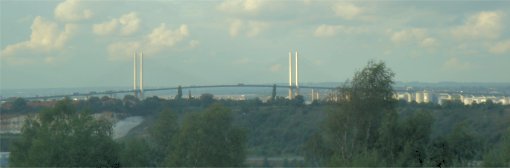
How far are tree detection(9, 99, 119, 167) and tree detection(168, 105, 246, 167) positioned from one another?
5.63 feet

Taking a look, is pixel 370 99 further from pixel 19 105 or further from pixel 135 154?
pixel 19 105

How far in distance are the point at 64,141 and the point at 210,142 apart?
359 cm

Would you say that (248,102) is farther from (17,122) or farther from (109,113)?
(17,122)

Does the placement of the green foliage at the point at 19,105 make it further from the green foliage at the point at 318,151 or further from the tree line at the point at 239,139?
the green foliage at the point at 318,151

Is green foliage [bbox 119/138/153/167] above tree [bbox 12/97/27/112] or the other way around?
the other way around

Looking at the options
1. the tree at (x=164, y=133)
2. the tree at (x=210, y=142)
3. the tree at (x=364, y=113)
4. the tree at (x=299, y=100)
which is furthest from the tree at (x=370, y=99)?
the tree at (x=299, y=100)

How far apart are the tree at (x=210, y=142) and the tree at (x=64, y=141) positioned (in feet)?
5.63

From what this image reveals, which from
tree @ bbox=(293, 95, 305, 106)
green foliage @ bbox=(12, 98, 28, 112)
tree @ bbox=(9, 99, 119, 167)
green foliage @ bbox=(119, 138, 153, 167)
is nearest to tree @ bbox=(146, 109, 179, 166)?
green foliage @ bbox=(119, 138, 153, 167)

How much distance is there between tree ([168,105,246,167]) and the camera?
736 inches

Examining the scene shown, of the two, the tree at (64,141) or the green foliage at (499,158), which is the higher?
the tree at (64,141)

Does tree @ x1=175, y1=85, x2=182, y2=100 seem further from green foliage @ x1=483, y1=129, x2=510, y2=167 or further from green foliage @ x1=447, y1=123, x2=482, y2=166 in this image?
green foliage @ x1=483, y1=129, x2=510, y2=167

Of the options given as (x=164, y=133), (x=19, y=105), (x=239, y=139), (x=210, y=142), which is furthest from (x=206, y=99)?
(x=210, y=142)

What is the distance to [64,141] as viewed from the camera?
17859mm

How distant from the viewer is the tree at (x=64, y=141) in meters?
17.6
